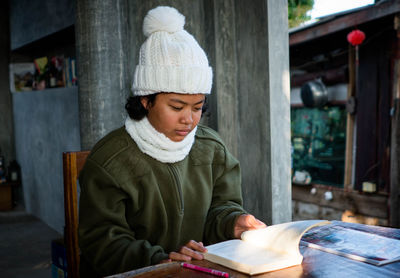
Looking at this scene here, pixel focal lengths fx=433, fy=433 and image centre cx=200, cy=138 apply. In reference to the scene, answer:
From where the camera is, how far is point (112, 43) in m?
3.43

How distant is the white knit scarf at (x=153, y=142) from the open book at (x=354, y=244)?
2.31 feet

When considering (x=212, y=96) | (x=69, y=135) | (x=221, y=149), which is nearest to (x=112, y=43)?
(x=212, y=96)

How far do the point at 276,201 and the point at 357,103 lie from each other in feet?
16.4

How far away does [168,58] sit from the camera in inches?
75.7

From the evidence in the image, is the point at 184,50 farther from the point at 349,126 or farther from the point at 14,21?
the point at 349,126

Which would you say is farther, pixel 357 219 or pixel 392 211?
pixel 357 219

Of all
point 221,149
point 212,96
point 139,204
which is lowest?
point 139,204

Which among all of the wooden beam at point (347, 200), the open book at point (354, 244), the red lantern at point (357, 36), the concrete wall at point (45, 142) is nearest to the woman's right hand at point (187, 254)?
the open book at point (354, 244)

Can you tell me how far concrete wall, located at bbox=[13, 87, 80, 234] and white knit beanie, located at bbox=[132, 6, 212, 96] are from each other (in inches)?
127

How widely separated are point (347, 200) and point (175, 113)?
6839mm

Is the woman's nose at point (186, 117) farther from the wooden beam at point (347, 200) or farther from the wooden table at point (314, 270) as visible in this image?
the wooden beam at point (347, 200)

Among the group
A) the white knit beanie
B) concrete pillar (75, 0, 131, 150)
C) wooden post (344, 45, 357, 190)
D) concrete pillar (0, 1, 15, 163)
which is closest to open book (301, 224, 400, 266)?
the white knit beanie

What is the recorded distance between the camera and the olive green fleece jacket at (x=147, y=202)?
1779 mm

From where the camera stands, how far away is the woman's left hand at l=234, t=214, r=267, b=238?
193 cm
